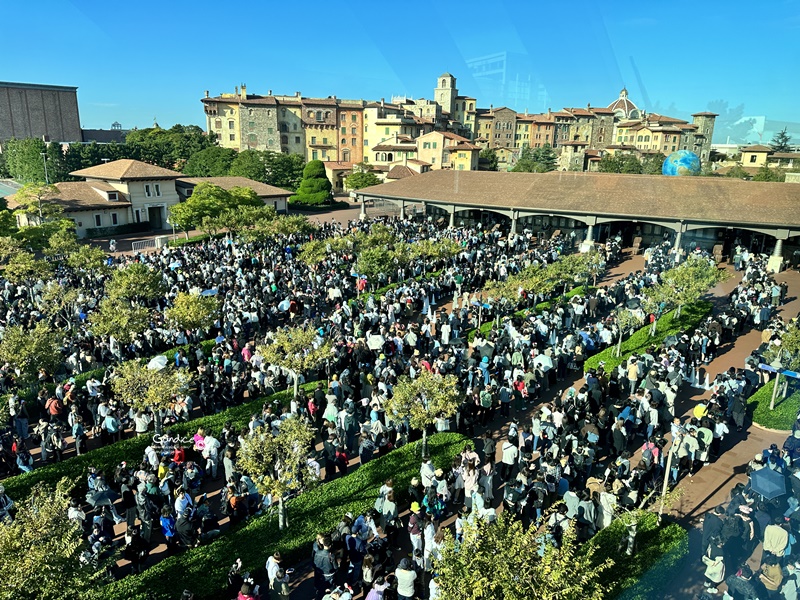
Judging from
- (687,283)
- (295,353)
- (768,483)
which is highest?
(687,283)

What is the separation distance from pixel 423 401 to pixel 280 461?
11.1 ft

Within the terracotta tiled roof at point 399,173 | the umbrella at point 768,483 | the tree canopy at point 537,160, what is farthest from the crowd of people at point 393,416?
the tree canopy at point 537,160

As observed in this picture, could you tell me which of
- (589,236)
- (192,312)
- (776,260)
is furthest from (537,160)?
(192,312)

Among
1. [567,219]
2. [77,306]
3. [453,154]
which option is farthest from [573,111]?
[77,306]

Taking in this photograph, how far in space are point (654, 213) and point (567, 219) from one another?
19.7 feet

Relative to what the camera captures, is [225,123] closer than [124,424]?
No

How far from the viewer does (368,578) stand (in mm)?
7867

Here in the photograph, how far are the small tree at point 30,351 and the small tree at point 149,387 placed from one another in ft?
9.59

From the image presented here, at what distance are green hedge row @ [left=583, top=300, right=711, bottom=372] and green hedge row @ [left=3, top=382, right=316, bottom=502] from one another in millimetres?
9190

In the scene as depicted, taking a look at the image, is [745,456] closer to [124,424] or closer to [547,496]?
[547,496]

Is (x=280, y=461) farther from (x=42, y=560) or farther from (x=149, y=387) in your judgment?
(x=149, y=387)

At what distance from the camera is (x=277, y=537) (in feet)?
29.8

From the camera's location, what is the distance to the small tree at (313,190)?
58.2 m

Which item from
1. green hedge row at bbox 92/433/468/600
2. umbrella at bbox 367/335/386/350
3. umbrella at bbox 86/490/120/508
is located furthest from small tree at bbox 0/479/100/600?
umbrella at bbox 367/335/386/350
